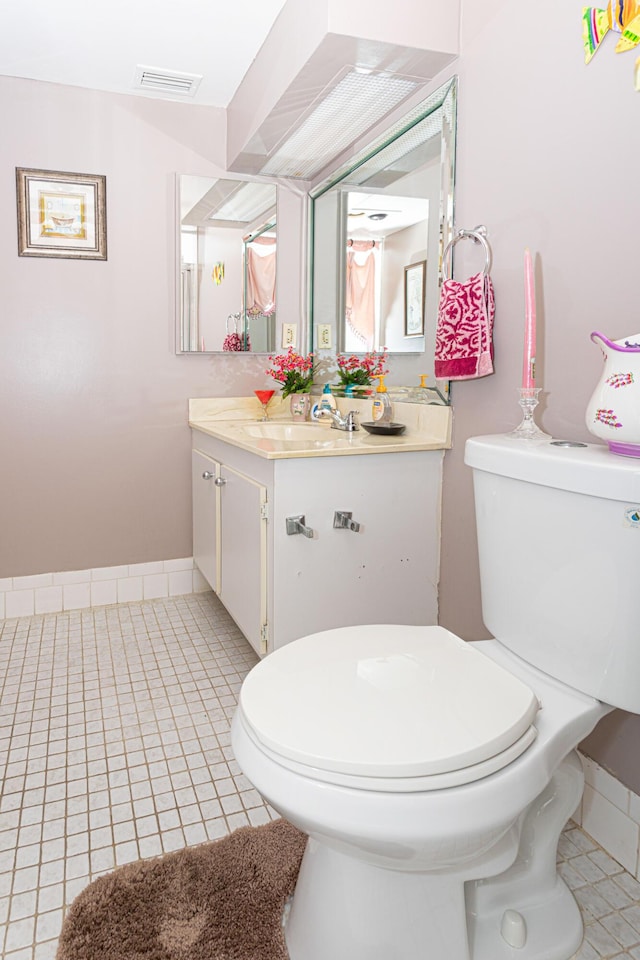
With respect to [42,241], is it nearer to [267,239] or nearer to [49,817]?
[267,239]

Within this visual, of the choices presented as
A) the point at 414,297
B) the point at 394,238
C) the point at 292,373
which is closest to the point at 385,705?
the point at 414,297

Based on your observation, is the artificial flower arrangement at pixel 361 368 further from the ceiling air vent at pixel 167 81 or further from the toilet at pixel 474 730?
the ceiling air vent at pixel 167 81

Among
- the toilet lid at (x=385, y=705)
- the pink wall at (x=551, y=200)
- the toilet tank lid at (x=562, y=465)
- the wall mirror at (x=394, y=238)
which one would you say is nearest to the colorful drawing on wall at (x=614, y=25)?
the pink wall at (x=551, y=200)

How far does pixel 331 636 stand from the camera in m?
1.20

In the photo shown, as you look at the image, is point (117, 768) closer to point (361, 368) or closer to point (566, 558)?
point (566, 558)

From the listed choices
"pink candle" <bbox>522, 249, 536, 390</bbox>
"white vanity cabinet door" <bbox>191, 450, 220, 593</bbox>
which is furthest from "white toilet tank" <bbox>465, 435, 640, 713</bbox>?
"white vanity cabinet door" <bbox>191, 450, 220, 593</bbox>

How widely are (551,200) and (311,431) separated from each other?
1.16 meters

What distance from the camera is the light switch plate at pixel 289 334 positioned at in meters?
2.84

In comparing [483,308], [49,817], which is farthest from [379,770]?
[483,308]

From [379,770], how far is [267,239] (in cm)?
239

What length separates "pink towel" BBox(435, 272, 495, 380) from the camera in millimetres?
1634

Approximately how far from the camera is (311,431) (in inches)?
93.4

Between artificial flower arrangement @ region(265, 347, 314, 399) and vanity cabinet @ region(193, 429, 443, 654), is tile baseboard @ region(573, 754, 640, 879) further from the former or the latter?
artificial flower arrangement @ region(265, 347, 314, 399)

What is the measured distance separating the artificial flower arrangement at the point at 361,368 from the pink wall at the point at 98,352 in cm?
58
